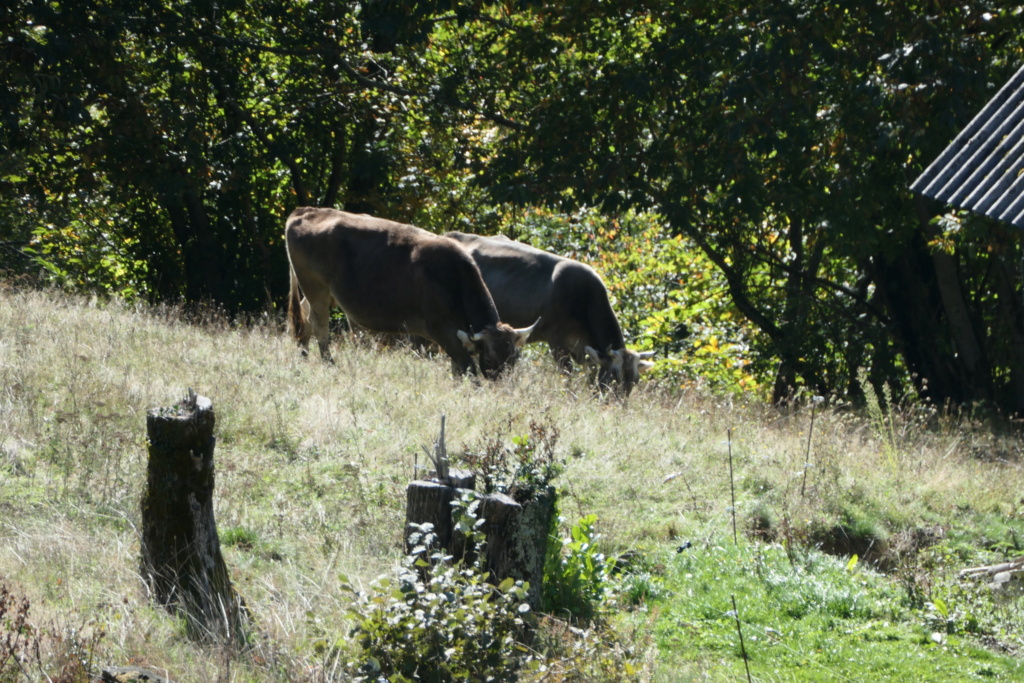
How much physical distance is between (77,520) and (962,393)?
43.9 ft

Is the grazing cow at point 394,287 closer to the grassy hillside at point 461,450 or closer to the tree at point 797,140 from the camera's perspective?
the grassy hillside at point 461,450

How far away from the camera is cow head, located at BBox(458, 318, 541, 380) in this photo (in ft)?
41.4

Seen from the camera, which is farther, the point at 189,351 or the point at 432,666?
the point at 189,351

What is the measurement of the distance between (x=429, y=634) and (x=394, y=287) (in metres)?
9.28

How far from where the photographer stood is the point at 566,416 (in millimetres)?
9703

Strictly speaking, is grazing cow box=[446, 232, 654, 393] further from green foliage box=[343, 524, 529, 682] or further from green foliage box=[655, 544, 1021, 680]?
green foliage box=[343, 524, 529, 682]

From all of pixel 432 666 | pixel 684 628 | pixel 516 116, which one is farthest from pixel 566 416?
pixel 516 116

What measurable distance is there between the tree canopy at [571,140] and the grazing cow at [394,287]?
2.04 meters

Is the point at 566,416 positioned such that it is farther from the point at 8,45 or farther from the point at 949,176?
the point at 8,45

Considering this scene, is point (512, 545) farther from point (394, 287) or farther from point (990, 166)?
point (394, 287)

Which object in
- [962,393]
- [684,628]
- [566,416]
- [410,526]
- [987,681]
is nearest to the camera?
[410,526]

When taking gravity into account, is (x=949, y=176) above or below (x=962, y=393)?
above

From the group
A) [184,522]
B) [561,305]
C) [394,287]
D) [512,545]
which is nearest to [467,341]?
[394,287]

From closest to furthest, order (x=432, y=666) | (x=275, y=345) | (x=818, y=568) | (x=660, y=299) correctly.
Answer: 1. (x=432, y=666)
2. (x=818, y=568)
3. (x=275, y=345)
4. (x=660, y=299)
